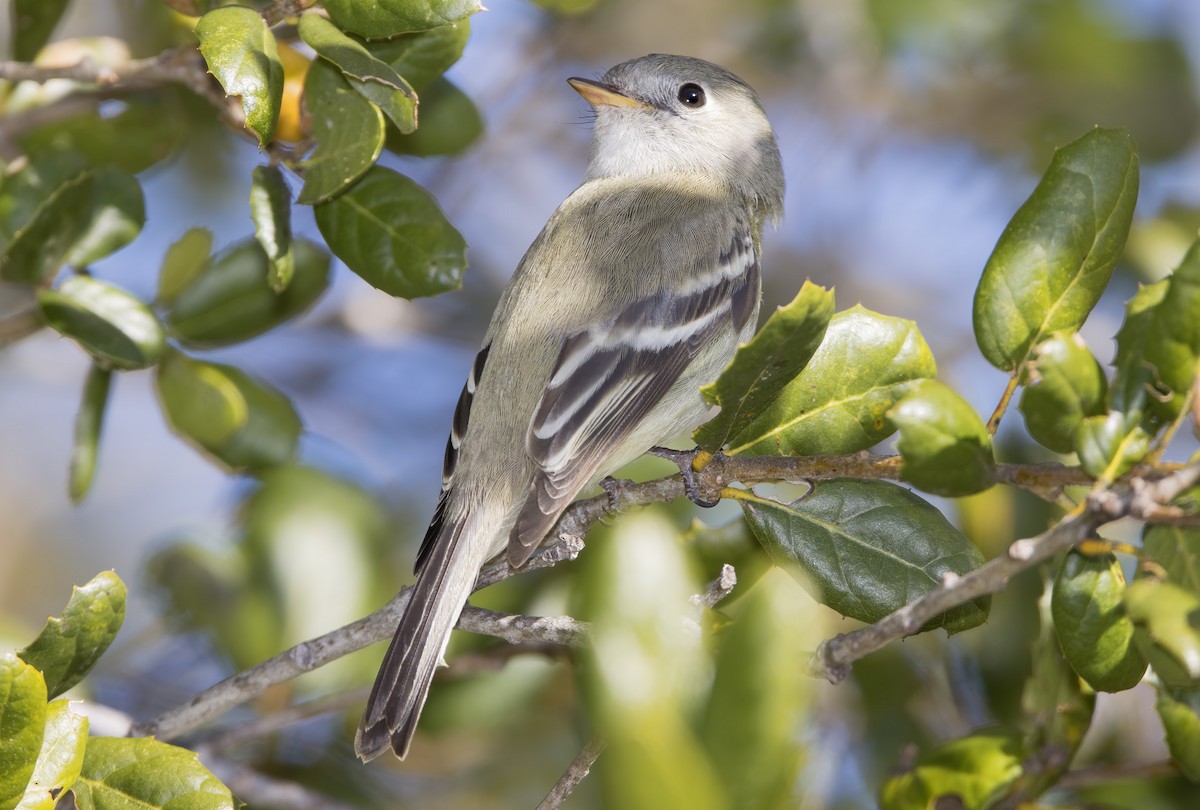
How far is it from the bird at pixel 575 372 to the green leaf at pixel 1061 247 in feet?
3.43

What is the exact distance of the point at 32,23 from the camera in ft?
9.23

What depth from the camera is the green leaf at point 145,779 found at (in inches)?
74.7

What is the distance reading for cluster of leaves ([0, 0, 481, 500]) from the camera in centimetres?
219

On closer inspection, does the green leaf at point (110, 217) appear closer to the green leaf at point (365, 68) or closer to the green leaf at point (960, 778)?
the green leaf at point (365, 68)

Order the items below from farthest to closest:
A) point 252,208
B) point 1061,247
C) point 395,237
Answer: point 395,237 → point 252,208 → point 1061,247

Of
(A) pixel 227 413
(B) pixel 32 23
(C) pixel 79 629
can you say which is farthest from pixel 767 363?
(B) pixel 32 23

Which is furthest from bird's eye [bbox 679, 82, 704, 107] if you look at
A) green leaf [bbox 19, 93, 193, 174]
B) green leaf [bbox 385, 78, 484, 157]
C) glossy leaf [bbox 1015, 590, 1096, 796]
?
glossy leaf [bbox 1015, 590, 1096, 796]

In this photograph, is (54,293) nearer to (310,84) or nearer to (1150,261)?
(310,84)

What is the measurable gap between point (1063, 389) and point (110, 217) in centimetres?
216

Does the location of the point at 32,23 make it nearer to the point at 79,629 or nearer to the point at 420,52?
the point at 420,52

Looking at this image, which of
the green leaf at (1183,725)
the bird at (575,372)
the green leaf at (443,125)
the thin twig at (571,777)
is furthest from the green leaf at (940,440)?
the green leaf at (443,125)

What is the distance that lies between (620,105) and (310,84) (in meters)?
1.60

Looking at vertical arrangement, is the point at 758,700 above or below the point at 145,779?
above

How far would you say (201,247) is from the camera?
2.92m
